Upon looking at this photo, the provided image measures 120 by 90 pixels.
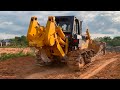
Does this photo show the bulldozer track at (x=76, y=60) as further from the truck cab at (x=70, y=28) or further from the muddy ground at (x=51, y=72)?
the truck cab at (x=70, y=28)

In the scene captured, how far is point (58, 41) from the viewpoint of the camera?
39.5 ft

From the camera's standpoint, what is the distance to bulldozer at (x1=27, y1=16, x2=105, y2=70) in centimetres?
1134

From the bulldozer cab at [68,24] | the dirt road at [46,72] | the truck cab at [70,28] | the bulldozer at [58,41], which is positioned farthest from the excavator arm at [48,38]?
the dirt road at [46,72]

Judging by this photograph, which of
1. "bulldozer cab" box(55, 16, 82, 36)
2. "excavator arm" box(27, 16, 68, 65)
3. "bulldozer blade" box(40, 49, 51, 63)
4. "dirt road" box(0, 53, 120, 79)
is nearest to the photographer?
"excavator arm" box(27, 16, 68, 65)

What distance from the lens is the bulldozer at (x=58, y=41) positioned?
11344 mm

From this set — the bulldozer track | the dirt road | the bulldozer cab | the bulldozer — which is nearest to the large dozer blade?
the bulldozer

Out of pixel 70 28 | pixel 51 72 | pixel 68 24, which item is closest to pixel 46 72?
pixel 51 72

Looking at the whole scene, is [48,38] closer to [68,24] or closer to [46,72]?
[46,72]

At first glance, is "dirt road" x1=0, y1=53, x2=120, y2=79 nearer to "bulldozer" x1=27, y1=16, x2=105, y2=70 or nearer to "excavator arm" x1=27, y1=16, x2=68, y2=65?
"bulldozer" x1=27, y1=16, x2=105, y2=70

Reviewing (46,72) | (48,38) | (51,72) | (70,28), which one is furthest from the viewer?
(70,28)

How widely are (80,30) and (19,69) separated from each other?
152 inches

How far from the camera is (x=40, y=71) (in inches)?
508
